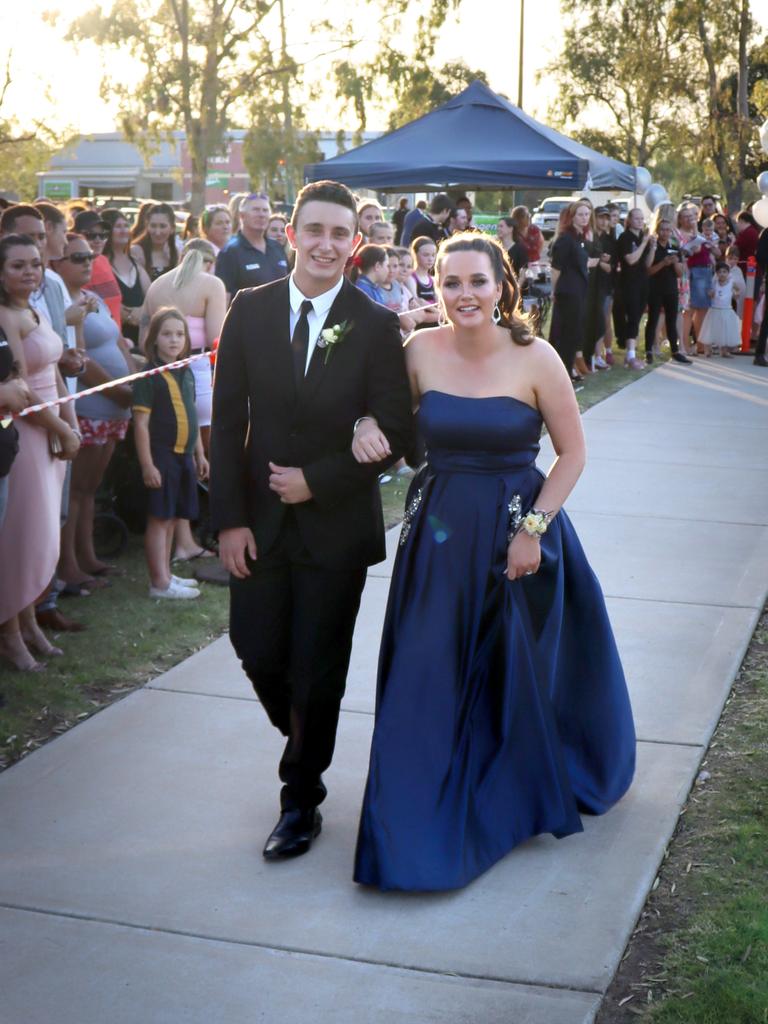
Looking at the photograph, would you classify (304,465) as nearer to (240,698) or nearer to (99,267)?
(240,698)

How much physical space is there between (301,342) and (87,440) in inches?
138

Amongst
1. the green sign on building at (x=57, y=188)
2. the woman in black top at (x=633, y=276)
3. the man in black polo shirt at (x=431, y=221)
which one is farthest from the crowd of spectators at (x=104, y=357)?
the green sign on building at (x=57, y=188)

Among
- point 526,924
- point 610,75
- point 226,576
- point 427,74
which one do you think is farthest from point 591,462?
point 610,75

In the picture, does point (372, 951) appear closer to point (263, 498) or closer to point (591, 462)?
point (263, 498)

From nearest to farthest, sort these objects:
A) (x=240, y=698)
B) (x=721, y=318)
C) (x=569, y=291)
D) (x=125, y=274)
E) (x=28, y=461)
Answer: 1. (x=240, y=698)
2. (x=28, y=461)
3. (x=125, y=274)
4. (x=569, y=291)
5. (x=721, y=318)

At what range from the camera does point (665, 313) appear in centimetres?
1697

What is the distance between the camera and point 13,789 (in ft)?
15.2

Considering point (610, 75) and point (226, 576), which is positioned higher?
point (610, 75)

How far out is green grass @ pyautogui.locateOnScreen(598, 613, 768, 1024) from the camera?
3.34 m

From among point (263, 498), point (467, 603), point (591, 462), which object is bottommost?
point (591, 462)

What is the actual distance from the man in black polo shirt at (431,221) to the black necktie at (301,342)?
11696mm

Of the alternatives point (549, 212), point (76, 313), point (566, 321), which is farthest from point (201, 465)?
point (549, 212)

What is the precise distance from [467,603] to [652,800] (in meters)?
1.02

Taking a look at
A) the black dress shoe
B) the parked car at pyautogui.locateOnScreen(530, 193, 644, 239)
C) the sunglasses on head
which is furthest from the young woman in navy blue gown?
the parked car at pyautogui.locateOnScreen(530, 193, 644, 239)
